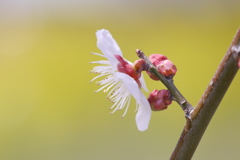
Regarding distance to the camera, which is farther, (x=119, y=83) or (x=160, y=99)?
(x=119, y=83)

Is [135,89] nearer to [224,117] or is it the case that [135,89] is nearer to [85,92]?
[224,117]

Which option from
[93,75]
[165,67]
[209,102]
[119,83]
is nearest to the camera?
[209,102]

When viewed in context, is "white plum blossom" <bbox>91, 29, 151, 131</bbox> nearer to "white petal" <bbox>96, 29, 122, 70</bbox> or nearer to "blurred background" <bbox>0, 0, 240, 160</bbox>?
"white petal" <bbox>96, 29, 122, 70</bbox>

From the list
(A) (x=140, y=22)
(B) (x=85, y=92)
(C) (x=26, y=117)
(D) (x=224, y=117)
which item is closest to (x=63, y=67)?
(B) (x=85, y=92)

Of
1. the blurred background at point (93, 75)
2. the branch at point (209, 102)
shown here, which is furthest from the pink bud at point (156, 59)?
the blurred background at point (93, 75)

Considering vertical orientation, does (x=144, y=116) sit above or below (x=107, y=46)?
below

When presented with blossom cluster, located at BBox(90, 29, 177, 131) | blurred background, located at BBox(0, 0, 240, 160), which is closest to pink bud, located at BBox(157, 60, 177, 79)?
blossom cluster, located at BBox(90, 29, 177, 131)

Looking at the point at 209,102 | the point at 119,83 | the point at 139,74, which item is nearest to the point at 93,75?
the point at 119,83

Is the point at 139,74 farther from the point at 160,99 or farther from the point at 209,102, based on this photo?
the point at 209,102

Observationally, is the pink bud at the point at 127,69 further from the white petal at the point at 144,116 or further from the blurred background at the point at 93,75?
the blurred background at the point at 93,75
